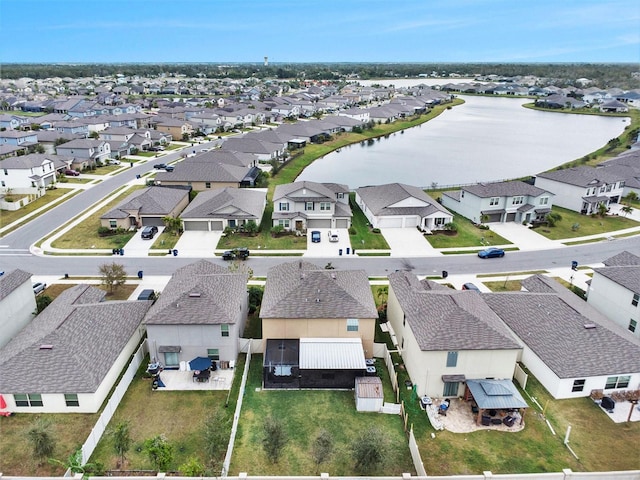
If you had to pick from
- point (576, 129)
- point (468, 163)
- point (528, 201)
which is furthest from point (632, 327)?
point (576, 129)

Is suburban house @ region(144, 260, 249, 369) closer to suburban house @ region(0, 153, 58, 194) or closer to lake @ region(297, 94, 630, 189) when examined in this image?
A: suburban house @ region(0, 153, 58, 194)

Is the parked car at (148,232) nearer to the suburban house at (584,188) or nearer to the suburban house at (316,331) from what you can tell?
the suburban house at (316,331)

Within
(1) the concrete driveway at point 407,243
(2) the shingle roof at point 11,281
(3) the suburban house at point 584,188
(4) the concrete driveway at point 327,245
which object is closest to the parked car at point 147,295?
(2) the shingle roof at point 11,281

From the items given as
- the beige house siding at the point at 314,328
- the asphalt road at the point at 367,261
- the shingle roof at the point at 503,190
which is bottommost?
the asphalt road at the point at 367,261

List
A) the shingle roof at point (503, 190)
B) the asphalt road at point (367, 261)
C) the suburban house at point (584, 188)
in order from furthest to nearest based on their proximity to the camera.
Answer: the suburban house at point (584, 188) → the shingle roof at point (503, 190) → the asphalt road at point (367, 261)

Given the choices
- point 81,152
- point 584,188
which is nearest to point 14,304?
point 81,152

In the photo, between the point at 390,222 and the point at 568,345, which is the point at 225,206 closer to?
the point at 390,222
